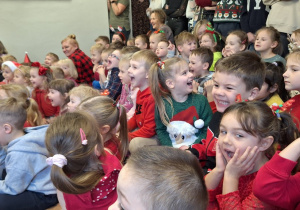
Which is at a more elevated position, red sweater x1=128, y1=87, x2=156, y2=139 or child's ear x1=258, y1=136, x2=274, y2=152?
child's ear x1=258, y1=136, x2=274, y2=152

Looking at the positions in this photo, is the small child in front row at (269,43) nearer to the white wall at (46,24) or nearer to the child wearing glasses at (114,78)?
the child wearing glasses at (114,78)

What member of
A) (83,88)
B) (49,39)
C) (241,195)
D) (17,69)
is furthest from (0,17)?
(241,195)

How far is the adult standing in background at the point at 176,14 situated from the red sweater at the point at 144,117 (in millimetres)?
3039

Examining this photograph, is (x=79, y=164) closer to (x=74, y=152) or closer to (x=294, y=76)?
(x=74, y=152)

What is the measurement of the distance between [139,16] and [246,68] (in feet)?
17.8

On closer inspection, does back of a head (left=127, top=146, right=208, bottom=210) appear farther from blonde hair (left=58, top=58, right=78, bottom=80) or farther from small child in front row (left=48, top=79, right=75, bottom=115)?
blonde hair (left=58, top=58, right=78, bottom=80)

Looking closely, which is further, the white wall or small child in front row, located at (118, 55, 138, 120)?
the white wall

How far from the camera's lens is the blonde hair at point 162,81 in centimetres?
250

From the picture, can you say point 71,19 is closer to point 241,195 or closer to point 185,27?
point 185,27

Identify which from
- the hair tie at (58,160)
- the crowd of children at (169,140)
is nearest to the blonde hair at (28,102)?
the crowd of children at (169,140)

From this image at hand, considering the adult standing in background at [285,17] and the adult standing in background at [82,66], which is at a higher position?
the adult standing in background at [285,17]

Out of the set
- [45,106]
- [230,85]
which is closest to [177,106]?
[230,85]

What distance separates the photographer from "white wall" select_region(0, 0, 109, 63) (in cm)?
697

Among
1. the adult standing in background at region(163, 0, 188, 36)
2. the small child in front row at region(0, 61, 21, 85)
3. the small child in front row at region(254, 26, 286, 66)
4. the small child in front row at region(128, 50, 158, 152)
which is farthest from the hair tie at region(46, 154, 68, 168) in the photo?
the adult standing in background at region(163, 0, 188, 36)
